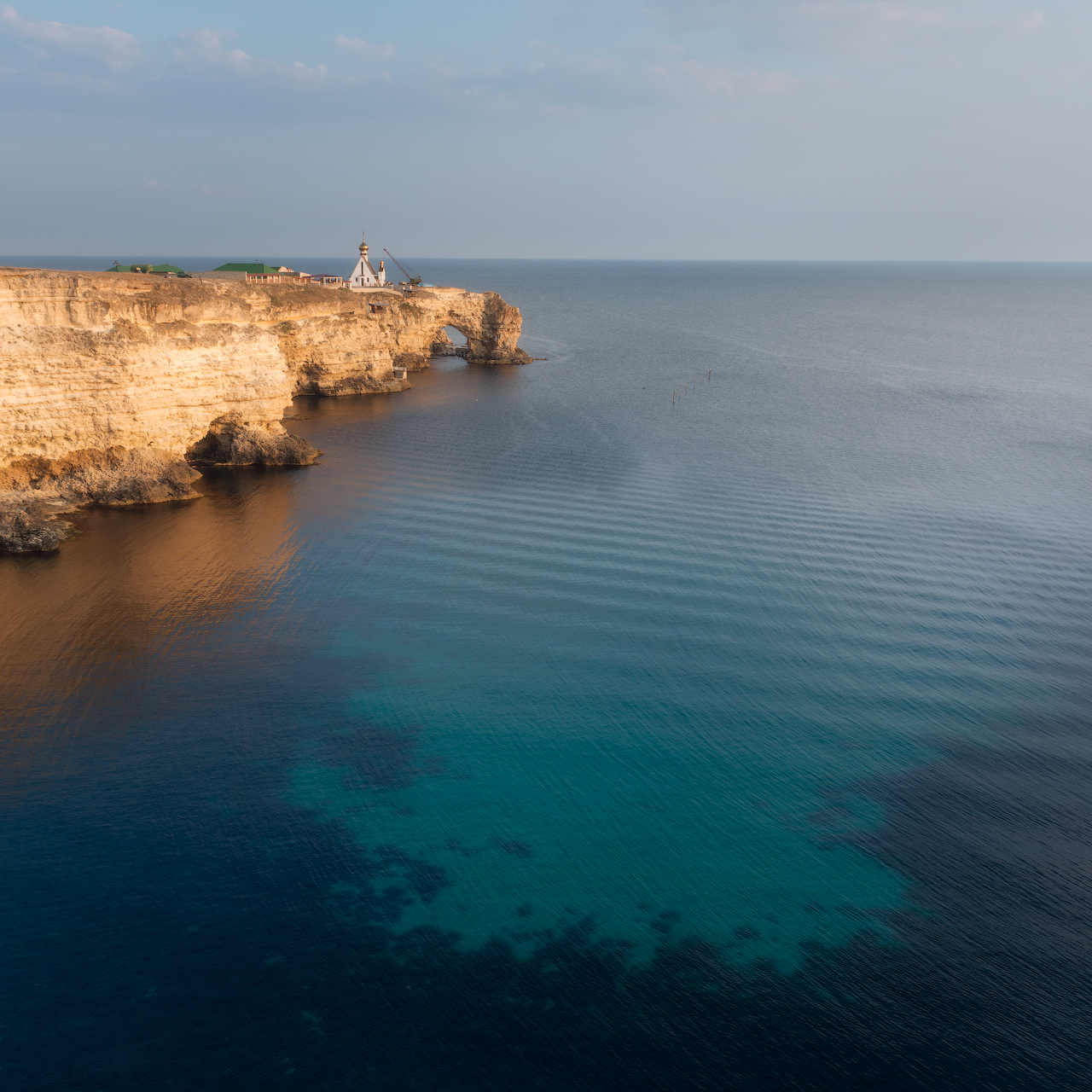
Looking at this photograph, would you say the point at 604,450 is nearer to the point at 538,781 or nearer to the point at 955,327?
the point at 538,781

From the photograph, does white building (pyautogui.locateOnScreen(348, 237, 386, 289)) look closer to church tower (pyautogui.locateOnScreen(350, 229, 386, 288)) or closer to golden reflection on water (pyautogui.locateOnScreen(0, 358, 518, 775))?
church tower (pyautogui.locateOnScreen(350, 229, 386, 288))

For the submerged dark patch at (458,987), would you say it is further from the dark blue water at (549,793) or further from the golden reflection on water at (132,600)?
the golden reflection on water at (132,600)

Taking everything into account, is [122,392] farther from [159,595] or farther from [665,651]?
[665,651]

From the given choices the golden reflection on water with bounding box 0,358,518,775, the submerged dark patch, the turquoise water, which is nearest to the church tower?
the turquoise water

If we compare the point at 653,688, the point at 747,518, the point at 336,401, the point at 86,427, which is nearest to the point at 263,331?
the point at 86,427

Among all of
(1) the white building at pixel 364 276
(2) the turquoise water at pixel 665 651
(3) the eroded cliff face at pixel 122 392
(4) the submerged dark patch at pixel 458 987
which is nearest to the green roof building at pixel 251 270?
(1) the white building at pixel 364 276

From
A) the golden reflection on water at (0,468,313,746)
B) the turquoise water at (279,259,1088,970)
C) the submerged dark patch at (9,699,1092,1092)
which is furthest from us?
the golden reflection on water at (0,468,313,746)
